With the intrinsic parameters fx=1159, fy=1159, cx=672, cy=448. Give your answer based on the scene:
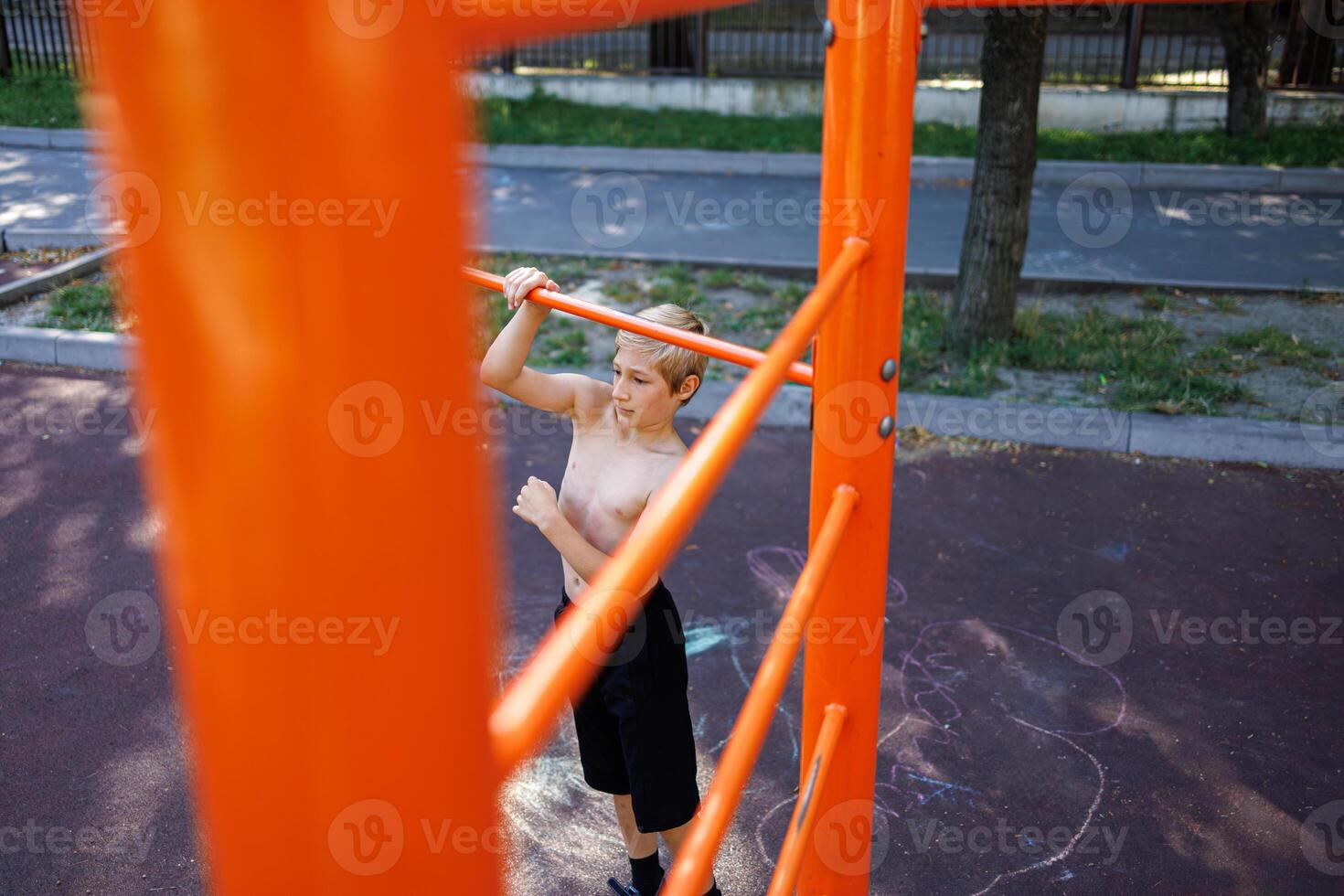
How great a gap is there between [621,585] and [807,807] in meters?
0.87

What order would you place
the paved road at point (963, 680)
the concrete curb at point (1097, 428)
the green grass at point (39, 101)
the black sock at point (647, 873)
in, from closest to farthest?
the black sock at point (647, 873) < the paved road at point (963, 680) < the concrete curb at point (1097, 428) < the green grass at point (39, 101)

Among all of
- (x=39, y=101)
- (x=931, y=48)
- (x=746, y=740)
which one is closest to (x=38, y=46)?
(x=39, y=101)

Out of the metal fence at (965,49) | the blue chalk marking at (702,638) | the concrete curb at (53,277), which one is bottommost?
the blue chalk marking at (702,638)

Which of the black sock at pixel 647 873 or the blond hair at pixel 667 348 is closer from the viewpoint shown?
the blond hair at pixel 667 348

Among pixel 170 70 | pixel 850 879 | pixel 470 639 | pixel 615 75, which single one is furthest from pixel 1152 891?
pixel 615 75

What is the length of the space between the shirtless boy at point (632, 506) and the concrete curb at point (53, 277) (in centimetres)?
504

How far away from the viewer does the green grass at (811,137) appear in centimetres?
1054

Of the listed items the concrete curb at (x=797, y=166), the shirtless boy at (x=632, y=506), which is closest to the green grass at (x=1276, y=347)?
the concrete curb at (x=797, y=166)

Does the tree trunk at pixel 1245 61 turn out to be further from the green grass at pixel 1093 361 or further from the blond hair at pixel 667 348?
the blond hair at pixel 667 348

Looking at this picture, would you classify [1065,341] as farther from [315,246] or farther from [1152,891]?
[315,246]

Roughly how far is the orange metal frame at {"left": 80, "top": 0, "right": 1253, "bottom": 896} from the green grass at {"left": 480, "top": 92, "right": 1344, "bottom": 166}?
34.3ft

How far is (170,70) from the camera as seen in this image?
1.31 feet

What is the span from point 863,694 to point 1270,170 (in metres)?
9.81

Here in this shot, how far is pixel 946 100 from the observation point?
40.2 ft
